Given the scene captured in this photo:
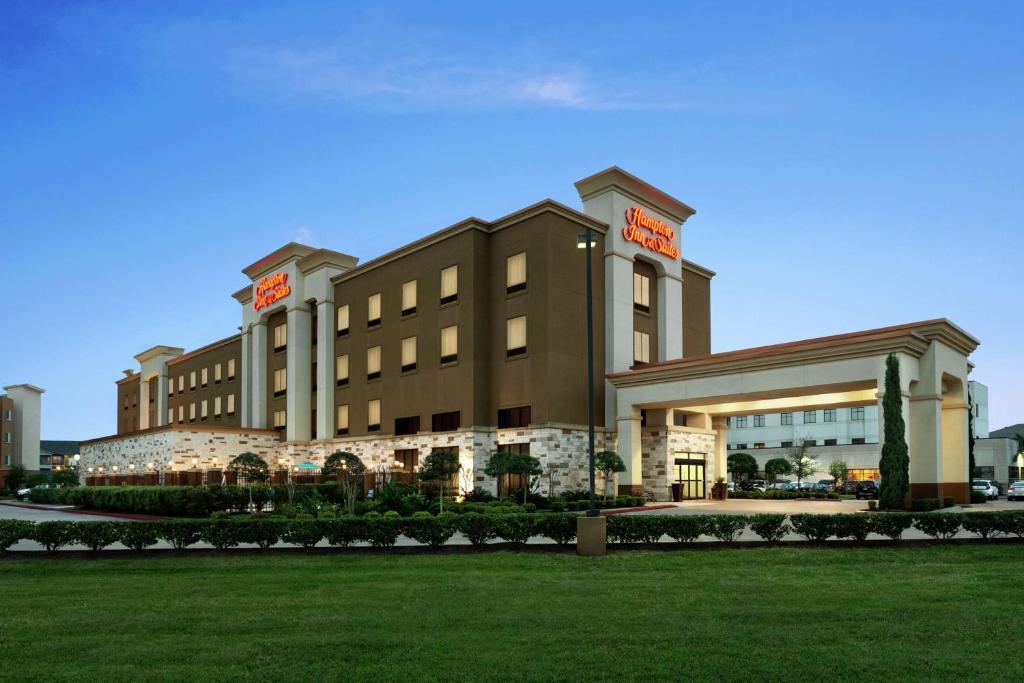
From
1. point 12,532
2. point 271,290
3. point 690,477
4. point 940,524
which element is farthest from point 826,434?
point 12,532

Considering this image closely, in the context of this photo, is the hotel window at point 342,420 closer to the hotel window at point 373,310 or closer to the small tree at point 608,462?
the hotel window at point 373,310

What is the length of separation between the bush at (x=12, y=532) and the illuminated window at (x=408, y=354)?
89.8 feet

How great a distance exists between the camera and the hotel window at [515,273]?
137ft

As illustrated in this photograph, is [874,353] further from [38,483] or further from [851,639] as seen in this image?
[38,483]

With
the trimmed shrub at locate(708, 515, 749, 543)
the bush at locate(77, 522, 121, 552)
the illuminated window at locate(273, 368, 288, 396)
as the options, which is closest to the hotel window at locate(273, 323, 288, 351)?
the illuminated window at locate(273, 368, 288, 396)

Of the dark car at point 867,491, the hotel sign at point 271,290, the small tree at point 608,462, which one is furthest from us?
the hotel sign at point 271,290

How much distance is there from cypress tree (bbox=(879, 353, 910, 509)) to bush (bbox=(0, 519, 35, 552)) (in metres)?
28.5

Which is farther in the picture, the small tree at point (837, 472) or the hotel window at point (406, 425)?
the small tree at point (837, 472)

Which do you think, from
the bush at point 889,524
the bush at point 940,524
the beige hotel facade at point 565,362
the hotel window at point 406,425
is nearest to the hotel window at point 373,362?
the beige hotel facade at point 565,362

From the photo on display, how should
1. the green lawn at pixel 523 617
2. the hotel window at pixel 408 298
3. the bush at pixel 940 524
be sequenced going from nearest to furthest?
the green lawn at pixel 523 617 < the bush at pixel 940 524 < the hotel window at pixel 408 298

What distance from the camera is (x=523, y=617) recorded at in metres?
12.6

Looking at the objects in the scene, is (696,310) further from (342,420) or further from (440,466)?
(342,420)

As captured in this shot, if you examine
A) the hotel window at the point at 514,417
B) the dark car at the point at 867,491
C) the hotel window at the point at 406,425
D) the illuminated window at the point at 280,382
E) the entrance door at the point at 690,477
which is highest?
the illuminated window at the point at 280,382

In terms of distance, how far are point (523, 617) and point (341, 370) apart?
42.9 m
